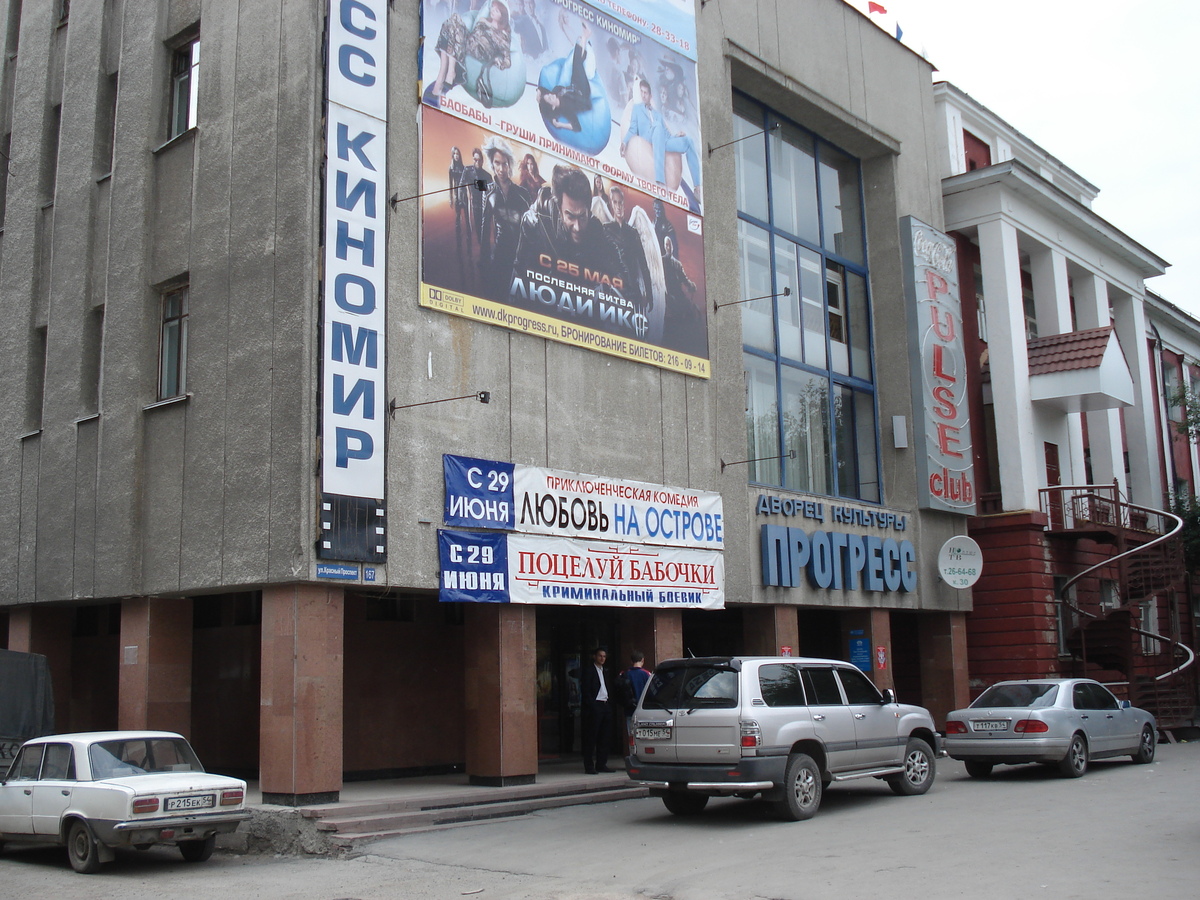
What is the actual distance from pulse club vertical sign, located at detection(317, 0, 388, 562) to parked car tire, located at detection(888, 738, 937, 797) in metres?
7.32

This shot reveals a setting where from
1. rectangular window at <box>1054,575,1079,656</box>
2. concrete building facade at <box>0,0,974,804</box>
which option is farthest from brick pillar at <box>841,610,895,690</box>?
rectangular window at <box>1054,575,1079,656</box>

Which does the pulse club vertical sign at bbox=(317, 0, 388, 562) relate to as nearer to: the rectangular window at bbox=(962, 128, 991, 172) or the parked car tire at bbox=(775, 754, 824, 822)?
the parked car tire at bbox=(775, 754, 824, 822)

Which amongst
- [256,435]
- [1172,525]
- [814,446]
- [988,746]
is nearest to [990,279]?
[814,446]

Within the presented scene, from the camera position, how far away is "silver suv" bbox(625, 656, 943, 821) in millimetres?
12766

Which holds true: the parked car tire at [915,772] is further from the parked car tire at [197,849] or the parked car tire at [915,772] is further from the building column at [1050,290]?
the building column at [1050,290]

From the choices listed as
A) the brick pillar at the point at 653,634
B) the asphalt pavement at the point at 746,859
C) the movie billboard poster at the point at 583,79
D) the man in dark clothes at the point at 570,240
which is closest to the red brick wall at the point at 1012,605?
the brick pillar at the point at 653,634

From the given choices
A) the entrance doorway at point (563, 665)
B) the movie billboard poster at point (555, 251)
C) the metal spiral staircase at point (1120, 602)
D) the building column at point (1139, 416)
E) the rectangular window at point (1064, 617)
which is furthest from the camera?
the building column at point (1139, 416)

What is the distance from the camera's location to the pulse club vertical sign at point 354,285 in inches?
567

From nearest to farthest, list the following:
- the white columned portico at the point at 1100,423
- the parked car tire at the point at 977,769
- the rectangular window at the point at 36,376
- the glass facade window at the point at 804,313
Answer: the parked car tire at the point at 977,769, the rectangular window at the point at 36,376, the glass facade window at the point at 804,313, the white columned portico at the point at 1100,423

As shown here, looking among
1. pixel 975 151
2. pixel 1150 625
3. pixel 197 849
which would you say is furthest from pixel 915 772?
pixel 975 151

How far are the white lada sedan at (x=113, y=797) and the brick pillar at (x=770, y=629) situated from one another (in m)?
11.1

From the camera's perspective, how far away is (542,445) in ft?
56.7

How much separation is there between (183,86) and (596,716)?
11516mm

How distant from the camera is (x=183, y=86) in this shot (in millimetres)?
17844
